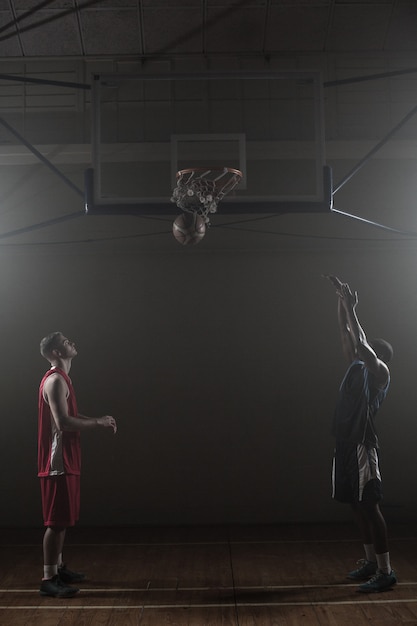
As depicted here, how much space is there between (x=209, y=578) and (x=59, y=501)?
3.67 feet

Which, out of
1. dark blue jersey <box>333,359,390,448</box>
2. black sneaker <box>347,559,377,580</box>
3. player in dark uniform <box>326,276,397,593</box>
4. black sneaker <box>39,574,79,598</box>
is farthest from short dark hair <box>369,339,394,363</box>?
black sneaker <box>39,574,79,598</box>

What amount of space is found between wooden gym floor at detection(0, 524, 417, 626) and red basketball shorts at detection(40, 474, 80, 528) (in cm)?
45

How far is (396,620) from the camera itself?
3562 mm

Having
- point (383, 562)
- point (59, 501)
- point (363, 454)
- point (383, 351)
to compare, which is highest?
point (383, 351)

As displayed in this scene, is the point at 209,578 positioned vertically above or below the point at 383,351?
below

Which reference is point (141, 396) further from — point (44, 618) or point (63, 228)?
point (44, 618)

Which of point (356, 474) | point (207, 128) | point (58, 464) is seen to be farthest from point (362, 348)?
point (207, 128)

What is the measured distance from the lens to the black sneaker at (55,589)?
4.04 meters

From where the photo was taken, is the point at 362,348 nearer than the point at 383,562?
No

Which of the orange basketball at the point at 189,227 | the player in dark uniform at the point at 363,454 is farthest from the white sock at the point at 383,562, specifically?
the orange basketball at the point at 189,227

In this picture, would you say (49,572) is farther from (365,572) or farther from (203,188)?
(203,188)

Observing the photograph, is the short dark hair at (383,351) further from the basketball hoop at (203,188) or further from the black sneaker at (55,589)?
the black sneaker at (55,589)

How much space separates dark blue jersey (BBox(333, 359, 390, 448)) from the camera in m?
4.20

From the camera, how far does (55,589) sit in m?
4.05
